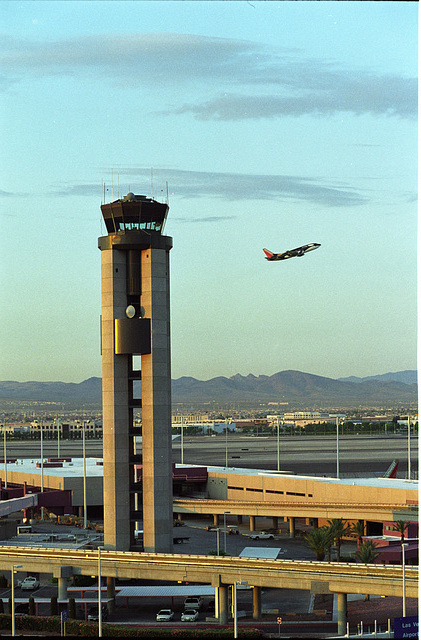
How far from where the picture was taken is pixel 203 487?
127 meters

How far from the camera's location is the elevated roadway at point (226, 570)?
54500 mm

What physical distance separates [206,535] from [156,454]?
29.3 metres

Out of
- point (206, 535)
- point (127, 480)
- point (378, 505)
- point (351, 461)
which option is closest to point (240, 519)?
point (206, 535)

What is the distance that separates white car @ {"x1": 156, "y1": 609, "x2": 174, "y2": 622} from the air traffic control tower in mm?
12828

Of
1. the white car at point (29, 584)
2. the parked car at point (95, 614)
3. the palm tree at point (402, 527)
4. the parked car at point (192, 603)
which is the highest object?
the palm tree at point (402, 527)

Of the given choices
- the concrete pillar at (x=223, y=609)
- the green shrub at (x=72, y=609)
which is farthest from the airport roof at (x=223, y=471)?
the green shrub at (x=72, y=609)

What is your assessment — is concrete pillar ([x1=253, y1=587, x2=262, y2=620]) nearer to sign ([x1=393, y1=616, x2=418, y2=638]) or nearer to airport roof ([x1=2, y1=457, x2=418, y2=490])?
sign ([x1=393, y1=616, x2=418, y2=638])

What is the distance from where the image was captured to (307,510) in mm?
98875

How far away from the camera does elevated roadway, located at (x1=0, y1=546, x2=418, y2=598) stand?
179 ft

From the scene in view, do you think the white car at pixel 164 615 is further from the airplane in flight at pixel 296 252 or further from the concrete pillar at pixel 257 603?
the airplane in flight at pixel 296 252

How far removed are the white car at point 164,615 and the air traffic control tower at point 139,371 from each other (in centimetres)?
1283

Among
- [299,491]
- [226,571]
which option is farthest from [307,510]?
[226,571]

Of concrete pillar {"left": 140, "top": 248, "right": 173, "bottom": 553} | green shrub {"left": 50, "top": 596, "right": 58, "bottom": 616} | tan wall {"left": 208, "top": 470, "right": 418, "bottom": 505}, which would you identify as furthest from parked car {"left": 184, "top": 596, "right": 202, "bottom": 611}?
tan wall {"left": 208, "top": 470, "right": 418, "bottom": 505}

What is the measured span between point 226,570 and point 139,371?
21.8 meters
